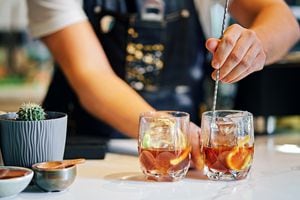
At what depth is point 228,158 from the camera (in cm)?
118

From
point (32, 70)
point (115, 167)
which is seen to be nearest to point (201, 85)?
point (115, 167)

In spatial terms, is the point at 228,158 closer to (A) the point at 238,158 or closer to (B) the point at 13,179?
(A) the point at 238,158

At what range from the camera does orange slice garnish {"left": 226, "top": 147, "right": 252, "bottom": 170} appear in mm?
1178

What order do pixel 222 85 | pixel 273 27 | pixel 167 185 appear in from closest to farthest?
pixel 167 185 → pixel 273 27 → pixel 222 85

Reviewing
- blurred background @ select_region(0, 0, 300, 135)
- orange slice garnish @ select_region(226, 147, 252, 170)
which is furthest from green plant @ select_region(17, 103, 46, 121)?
blurred background @ select_region(0, 0, 300, 135)

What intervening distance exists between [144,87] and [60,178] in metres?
0.82

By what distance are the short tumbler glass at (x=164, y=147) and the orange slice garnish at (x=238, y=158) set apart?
3.3 inches

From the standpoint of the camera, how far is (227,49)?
117cm

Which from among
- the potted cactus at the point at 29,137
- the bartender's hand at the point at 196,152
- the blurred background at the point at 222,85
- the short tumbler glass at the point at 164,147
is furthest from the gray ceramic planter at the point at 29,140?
the blurred background at the point at 222,85

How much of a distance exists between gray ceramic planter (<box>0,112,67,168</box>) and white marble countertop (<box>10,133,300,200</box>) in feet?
0.20

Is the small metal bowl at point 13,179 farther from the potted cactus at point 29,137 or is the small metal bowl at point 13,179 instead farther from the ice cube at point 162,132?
the ice cube at point 162,132

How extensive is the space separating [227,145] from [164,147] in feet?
0.40

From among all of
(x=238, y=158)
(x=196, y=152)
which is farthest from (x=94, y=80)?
(x=238, y=158)

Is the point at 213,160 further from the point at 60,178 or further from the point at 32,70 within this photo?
the point at 32,70
